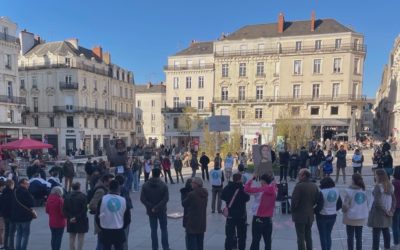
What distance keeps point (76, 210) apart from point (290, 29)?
4431 cm

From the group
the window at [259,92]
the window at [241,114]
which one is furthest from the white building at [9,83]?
the window at [259,92]

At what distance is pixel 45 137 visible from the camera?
147 feet

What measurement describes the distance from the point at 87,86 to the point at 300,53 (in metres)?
30.1

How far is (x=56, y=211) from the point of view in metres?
6.10

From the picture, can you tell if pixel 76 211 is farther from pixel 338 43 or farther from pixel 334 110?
pixel 338 43

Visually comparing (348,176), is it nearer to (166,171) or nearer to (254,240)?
(166,171)

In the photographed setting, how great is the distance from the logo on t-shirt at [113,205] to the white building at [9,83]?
33.8 metres

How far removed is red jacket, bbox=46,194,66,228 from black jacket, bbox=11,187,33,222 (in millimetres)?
520

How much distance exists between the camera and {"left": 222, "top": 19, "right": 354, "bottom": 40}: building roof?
42438 millimetres

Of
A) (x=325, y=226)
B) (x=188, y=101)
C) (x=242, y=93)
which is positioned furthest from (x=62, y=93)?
(x=325, y=226)

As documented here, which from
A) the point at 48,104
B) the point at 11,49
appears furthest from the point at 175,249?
the point at 48,104

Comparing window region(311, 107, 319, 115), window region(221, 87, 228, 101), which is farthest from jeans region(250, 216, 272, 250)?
window region(221, 87, 228, 101)

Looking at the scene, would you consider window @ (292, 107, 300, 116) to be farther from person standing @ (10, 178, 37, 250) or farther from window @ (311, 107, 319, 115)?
person standing @ (10, 178, 37, 250)

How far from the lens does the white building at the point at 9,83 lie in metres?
34.1
